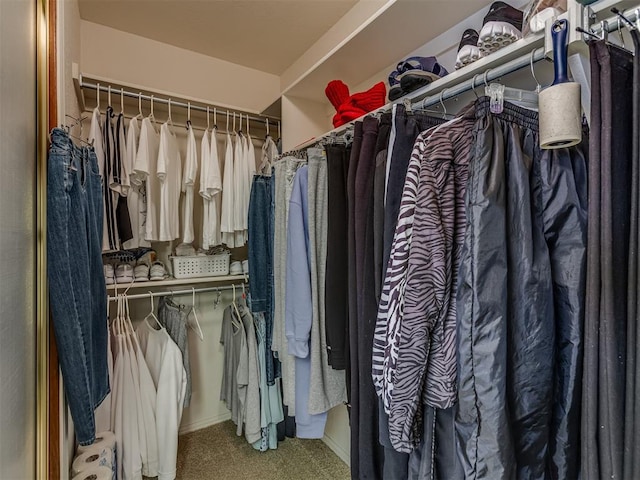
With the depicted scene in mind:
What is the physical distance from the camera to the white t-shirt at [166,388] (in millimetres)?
1701

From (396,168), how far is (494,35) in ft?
1.40

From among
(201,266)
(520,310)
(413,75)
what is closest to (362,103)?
(413,75)

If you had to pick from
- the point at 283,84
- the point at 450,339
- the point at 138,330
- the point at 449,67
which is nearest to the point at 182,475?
the point at 138,330

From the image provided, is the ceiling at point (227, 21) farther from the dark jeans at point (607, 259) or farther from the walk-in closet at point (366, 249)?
the dark jeans at point (607, 259)

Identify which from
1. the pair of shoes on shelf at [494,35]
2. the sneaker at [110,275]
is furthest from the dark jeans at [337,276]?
the sneaker at [110,275]

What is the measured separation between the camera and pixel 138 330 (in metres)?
1.90

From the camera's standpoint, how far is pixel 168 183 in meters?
1.83

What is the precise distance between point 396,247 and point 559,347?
396mm

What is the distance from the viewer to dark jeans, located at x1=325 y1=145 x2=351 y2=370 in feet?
3.95

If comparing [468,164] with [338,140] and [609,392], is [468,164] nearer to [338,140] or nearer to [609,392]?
[609,392]

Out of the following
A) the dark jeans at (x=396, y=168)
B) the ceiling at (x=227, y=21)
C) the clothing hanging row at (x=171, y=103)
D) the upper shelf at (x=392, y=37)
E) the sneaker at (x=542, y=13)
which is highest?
the ceiling at (x=227, y=21)

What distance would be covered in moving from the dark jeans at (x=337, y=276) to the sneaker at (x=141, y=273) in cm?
120

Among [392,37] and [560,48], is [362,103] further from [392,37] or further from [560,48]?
[560,48]

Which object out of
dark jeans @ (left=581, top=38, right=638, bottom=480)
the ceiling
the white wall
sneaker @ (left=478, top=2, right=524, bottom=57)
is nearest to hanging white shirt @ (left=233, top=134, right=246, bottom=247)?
the white wall
